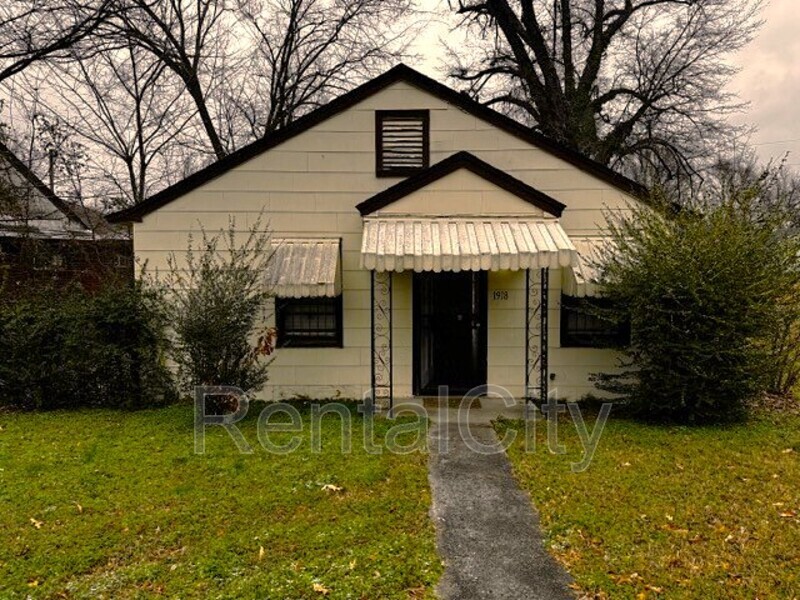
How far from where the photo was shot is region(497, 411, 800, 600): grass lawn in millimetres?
3756

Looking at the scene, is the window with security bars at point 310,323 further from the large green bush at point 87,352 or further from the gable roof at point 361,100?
the gable roof at point 361,100

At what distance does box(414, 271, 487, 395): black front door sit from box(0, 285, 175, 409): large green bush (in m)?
4.68

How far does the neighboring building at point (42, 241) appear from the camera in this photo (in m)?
13.5

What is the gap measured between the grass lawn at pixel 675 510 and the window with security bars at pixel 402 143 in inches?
204

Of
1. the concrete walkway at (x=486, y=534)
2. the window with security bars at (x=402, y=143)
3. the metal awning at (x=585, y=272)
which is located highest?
the window with security bars at (x=402, y=143)

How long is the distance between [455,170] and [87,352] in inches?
290

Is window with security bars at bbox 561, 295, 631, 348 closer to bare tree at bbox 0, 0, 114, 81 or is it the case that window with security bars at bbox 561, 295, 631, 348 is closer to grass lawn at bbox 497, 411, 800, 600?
grass lawn at bbox 497, 411, 800, 600

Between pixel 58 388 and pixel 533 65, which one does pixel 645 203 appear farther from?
pixel 533 65

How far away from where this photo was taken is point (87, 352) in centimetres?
866

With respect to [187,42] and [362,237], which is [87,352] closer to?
[362,237]

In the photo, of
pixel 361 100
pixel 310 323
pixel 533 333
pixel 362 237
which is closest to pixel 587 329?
pixel 533 333

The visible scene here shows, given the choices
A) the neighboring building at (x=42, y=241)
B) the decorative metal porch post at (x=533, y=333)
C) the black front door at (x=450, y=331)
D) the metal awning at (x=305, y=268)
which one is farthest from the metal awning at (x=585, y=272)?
the neighboring building at (x=42, y=241)

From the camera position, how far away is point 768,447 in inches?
262

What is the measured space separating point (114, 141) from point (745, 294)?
22.6 m
